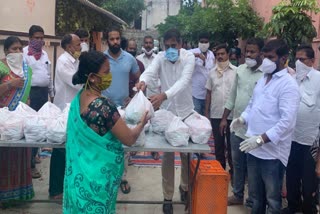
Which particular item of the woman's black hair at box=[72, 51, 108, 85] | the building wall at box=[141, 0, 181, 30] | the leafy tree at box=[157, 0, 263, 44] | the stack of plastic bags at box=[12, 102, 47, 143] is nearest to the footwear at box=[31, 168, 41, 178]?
the stack of plastic bags at box=[12, 102, 47, 143]

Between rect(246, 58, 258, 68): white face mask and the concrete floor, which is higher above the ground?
rect(246, 58, 258, 68): white face mask

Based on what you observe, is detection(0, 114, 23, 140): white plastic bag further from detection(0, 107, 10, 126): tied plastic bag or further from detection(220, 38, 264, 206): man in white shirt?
detection(220, 38, 264, 206): man in white shirt

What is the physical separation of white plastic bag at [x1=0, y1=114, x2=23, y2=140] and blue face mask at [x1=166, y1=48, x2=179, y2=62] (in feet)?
5.51

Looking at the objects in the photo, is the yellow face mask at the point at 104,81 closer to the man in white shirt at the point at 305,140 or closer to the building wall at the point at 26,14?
the man in white shirt at the point at 305,140

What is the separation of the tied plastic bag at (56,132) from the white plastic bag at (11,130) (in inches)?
10.1

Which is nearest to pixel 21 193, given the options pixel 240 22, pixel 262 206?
pixel 262 206

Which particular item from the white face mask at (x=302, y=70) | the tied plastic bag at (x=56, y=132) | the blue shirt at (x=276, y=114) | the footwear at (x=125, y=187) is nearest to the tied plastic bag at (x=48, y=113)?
the tied plastic bag at (x=56, y=132)

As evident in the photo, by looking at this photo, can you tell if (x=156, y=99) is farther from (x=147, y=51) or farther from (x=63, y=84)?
(x=147, y=51)

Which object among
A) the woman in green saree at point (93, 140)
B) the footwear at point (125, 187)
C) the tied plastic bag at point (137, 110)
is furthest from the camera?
the footwear at point (125, 187)

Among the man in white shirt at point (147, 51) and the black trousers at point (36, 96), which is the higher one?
the man in white shirt at point (147, 51)

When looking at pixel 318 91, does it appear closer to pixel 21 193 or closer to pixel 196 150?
pixel 196 150

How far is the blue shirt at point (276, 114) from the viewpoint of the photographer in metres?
3.17

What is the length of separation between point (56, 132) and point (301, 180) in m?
2.54

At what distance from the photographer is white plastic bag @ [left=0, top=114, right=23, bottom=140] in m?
3.42
